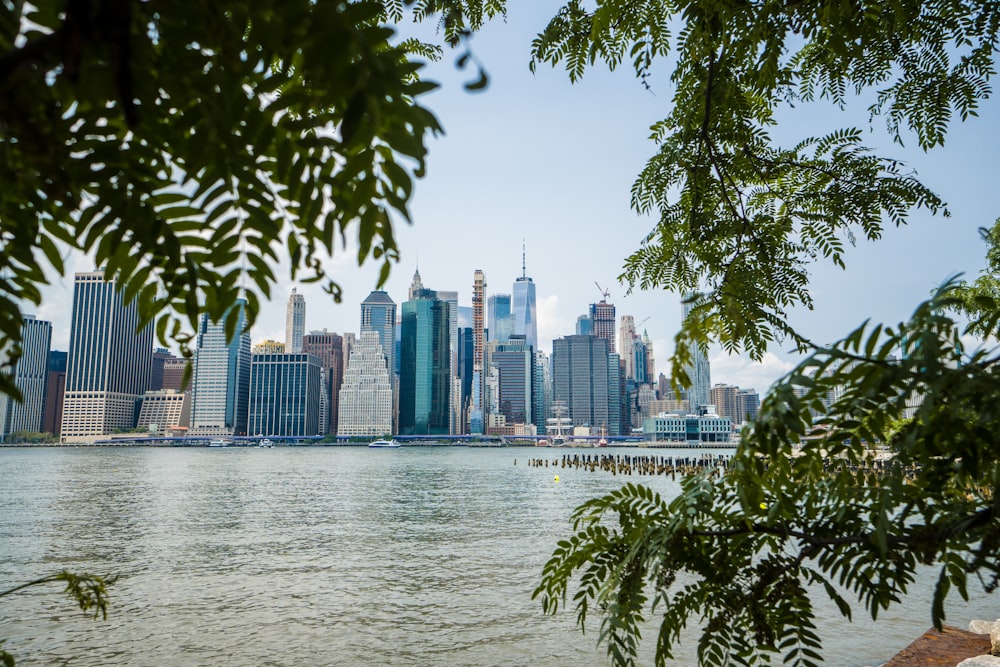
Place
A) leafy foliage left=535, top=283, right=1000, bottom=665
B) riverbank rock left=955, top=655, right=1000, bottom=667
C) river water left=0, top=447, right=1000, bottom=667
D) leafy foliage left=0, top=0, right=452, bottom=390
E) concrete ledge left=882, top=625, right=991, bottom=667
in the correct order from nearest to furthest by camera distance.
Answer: leafy foliage left=0, top=0, right=452, bottom=390
leafy foliage left=535, top=283, right=1000, bottom=665
riverbank rock left=955, top=655, right=1000, bottom=667
concrete ledge left=882, top=625, right=991, bottom=667
river water left=0, top=447, right=1000, bottom=667

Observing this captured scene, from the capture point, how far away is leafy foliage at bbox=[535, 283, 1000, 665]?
2.04 m

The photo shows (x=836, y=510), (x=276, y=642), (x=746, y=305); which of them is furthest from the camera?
(x=276, y=642)

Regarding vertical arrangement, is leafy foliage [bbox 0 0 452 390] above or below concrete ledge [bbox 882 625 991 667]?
above

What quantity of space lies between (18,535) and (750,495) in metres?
38.1

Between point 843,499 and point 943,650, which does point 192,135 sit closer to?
point 843,499

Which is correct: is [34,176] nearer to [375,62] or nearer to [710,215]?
[375,62]

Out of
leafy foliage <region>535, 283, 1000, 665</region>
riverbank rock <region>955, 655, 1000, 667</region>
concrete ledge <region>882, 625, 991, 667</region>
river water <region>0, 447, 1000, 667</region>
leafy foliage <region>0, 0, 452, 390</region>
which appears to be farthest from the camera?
river water <region>0, 447, 1000, 667</region>

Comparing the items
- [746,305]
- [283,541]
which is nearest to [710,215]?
[746,305]

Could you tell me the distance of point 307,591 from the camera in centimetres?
1983

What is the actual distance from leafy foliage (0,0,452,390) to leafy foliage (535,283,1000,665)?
1.65m

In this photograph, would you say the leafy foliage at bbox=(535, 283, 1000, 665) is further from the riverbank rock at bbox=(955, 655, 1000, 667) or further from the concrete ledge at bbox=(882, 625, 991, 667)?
the concrete ledge at bbox=(882, 625, 991, 667)

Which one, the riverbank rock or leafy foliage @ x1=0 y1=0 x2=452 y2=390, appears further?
the riverbank rock

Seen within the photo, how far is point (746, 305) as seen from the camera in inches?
138

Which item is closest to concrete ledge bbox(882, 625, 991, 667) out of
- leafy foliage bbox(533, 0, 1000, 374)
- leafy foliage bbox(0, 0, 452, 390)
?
leafy foliage bbox(533, 0, 1000, 374)
